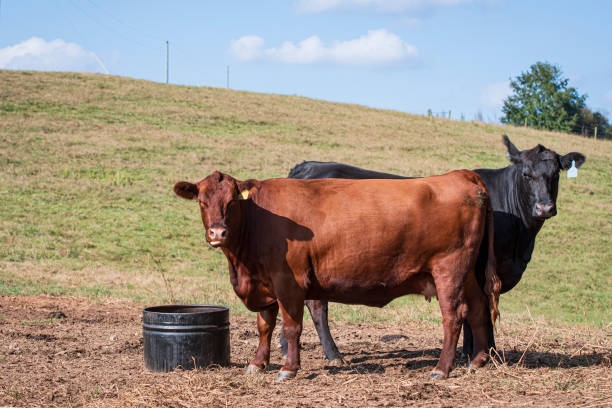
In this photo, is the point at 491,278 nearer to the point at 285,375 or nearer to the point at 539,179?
the point at 539,179

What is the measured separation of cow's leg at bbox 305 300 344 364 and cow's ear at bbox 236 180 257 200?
1.87 metres

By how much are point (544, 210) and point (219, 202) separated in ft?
11.5

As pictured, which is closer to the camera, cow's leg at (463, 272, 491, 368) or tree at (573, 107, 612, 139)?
cow's leg at (463, 272, 491, 368)

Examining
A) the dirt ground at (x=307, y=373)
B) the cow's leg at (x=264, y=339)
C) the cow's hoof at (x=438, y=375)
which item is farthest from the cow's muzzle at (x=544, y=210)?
the cow's leg at (x=264, y=339)

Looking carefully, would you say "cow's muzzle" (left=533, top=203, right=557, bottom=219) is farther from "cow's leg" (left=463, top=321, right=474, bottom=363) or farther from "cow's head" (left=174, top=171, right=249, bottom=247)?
"cow's head" (left=174, top=171, right=249, bottom=247)

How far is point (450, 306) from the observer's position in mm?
6641

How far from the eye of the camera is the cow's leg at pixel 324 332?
7766 mm

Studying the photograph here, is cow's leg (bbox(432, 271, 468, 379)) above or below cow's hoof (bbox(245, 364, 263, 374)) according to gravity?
above

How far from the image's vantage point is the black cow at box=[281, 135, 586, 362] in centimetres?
744

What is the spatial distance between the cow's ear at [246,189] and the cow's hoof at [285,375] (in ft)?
5.72

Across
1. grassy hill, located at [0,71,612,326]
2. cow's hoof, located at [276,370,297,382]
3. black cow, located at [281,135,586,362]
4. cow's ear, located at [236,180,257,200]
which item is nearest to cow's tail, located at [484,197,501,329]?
black cow, located at [281,135,586,362]

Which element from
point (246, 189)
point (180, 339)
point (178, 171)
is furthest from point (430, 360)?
point (178, 171)

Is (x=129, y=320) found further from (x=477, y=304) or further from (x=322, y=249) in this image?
(x=477, y=304)

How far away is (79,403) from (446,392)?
10.5 ft
